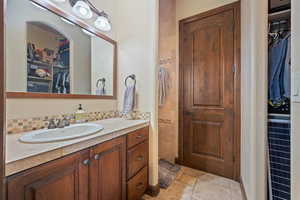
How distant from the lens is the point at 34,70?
119cm

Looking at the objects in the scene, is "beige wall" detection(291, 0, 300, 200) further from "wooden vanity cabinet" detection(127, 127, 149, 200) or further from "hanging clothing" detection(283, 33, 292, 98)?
"wooden vanity cabinet" detection(127, 127, 149, 200)

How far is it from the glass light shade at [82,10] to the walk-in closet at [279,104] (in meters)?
1.82

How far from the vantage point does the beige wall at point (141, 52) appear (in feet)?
5.70

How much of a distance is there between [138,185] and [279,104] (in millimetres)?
1567

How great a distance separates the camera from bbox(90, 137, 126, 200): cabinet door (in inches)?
39.2

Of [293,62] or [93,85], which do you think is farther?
[93,85]

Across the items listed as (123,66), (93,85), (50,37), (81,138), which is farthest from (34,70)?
(123,66)

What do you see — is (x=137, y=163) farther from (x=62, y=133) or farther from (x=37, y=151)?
(x=37, y=151)

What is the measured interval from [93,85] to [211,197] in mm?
1826

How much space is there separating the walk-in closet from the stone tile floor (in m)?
0.55

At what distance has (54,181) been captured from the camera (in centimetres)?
75

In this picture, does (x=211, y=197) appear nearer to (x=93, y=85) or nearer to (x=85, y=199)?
(x=85, y=199)

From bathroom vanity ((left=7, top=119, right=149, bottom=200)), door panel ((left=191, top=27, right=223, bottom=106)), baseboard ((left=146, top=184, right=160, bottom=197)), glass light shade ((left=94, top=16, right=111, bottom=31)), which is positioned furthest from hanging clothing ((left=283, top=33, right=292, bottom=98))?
glass light shade ((left=94, top=16, right=111, bottom=31))

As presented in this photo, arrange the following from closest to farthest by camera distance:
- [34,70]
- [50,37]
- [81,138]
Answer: [81,138] → [34,70] → [50,37]
